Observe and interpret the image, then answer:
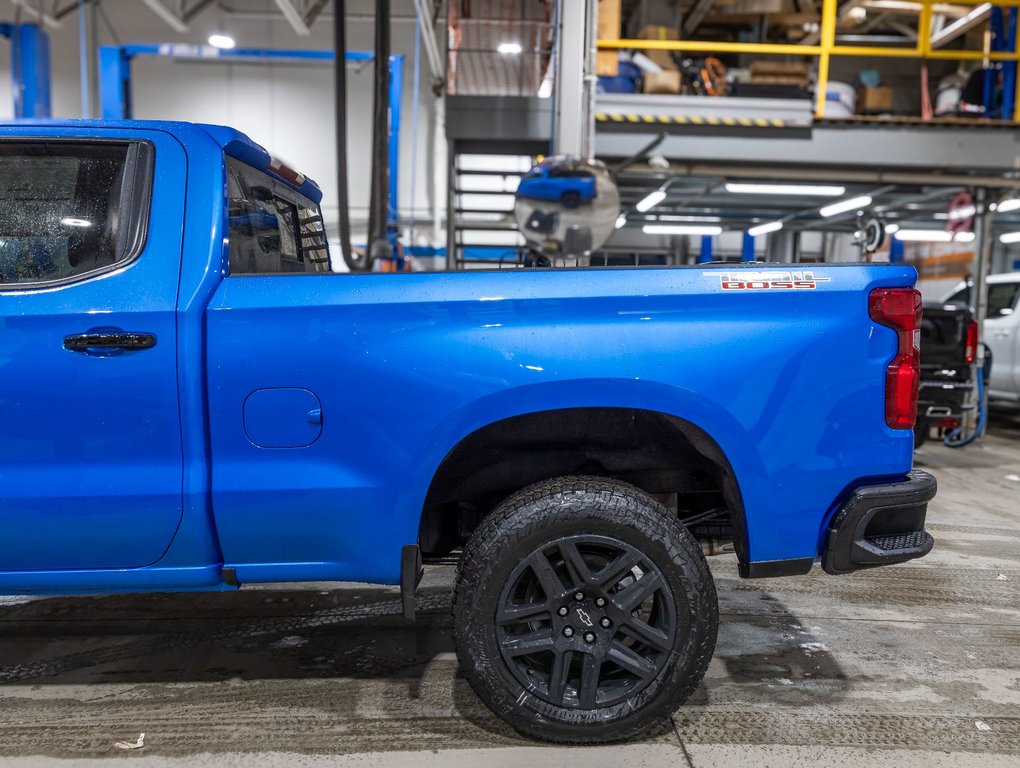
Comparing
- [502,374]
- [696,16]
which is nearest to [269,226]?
[502,374]

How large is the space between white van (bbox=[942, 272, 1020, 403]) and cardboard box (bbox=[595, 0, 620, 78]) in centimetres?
507

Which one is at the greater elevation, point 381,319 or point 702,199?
point 702,199

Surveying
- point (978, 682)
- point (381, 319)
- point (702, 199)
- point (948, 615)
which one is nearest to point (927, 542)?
point (978, 682)

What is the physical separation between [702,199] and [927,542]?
1054cm

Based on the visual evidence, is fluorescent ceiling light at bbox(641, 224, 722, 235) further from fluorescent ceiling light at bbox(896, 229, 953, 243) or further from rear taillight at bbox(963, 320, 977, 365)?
rear taillight at bbox(963, 320, 977, 365)

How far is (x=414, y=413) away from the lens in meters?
2.12

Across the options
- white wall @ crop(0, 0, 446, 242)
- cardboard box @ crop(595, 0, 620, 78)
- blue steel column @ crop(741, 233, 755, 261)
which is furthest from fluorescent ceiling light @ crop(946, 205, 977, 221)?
white wall @ crop(0, 0, 446, 242)

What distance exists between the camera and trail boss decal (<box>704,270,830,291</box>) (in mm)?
2156

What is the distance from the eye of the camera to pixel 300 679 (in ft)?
8.83

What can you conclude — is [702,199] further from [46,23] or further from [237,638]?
[46,23]

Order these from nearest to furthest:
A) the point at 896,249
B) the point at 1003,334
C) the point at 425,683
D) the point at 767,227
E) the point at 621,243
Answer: the point at 425,683
the point at 1003,334
the point at 767,227
the point at 896,249
the point at 621,243

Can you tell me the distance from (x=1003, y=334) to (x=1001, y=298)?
0.87 m

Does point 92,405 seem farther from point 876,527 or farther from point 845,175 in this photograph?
point 845,175

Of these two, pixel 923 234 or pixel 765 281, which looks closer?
pixel 765 281
